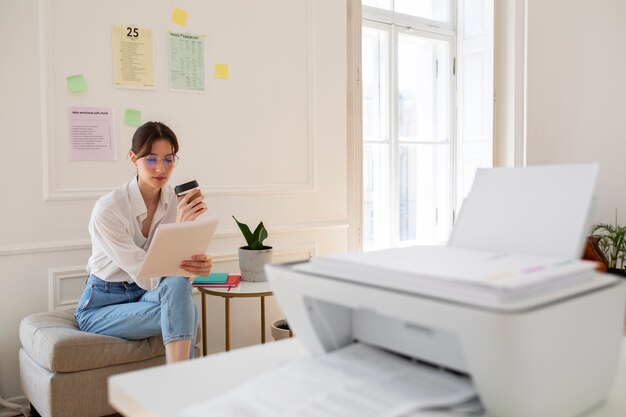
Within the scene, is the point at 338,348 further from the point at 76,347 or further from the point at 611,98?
the point at 611,98

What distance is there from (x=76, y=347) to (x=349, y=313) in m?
1.44

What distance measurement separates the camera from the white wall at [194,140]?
A: 8.09ft

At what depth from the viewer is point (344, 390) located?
0.77 meters

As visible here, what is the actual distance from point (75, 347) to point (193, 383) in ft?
4.42

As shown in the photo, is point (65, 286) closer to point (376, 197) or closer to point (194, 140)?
point (194, 140)

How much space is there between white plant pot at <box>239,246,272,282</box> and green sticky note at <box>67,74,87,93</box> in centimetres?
97

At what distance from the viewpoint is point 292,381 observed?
0.80 m

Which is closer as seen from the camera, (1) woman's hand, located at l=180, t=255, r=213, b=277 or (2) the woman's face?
(1) woman's hand, located at l=180, t=255, r=213, b=277

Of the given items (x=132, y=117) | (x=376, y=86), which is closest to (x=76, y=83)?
(x=132, y=117)

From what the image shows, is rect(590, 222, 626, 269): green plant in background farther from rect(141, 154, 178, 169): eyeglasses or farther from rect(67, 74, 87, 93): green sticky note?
Result: rect(67, 74, 87, 93): green sticky note

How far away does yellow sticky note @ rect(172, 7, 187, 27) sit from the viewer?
281cm

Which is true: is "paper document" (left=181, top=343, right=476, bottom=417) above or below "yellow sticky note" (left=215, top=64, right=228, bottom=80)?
below

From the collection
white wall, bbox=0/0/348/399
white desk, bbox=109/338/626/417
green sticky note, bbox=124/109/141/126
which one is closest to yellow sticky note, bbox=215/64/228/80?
white wall, bbox=0/0/348/399

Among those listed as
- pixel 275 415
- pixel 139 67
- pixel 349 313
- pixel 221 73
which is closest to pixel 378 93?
pixel 221 73
